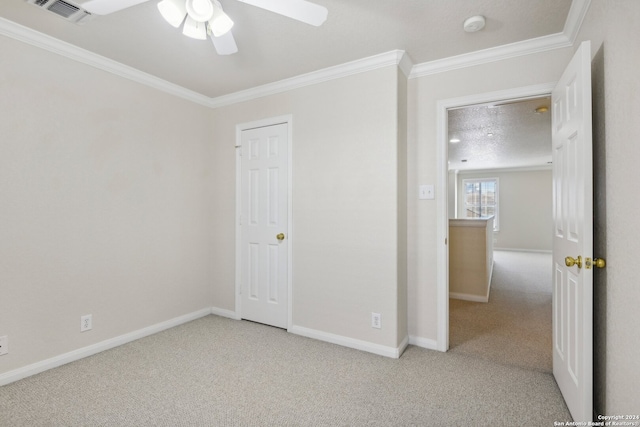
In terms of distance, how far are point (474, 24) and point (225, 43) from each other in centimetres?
157

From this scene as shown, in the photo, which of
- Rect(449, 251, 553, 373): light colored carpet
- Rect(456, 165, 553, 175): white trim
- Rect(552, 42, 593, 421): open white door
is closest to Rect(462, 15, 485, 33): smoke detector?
Rect(552, 42, 593, 421): open white door

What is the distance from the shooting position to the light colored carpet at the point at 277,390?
6.02ft

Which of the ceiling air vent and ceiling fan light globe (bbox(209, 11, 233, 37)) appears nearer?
ceiling fan light globe (bbox(209, 11, 233, 37))

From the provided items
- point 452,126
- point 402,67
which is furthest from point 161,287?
point 452,126

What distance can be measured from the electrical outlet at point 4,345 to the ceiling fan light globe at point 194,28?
7.47ft

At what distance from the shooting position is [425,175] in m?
2.73

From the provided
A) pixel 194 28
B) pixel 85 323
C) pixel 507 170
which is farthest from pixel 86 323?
pixel 507 170

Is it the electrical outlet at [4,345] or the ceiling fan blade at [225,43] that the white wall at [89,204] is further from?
the ceiling fan blade at [225,43]

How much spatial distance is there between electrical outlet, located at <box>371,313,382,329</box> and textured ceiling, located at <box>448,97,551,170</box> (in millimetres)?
1864

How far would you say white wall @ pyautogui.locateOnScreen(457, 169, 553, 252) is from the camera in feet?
29.1

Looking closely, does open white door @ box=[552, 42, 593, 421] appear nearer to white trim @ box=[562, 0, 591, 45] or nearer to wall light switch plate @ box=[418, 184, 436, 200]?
white trim @ box=[562, 0, 591, 45]

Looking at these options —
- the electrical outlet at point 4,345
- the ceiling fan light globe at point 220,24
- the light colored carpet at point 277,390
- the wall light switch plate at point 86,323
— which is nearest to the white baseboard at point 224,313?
the light colored carpet at point 277,390

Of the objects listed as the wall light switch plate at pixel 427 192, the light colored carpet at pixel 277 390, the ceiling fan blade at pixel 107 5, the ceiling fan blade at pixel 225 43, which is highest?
the ceiling fan blade at pixel 107 5

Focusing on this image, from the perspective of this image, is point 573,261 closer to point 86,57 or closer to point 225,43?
point 225,43
